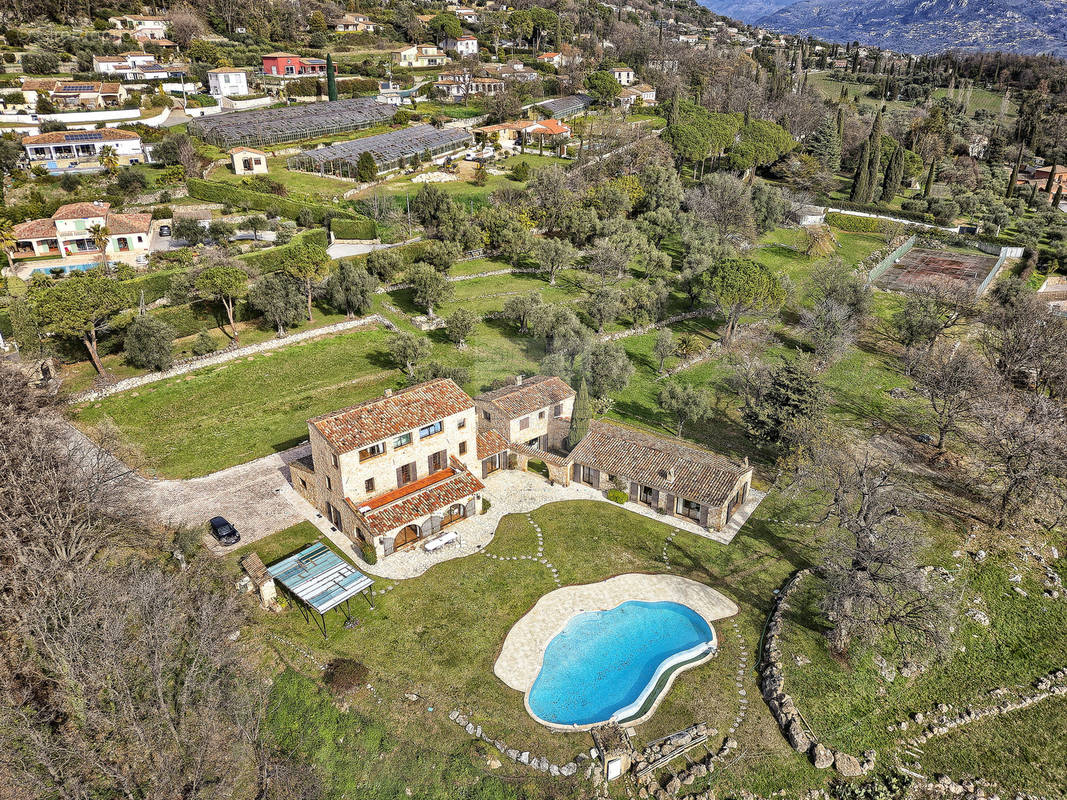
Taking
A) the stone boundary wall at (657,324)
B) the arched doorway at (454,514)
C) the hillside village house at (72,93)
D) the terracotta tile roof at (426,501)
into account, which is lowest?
the stone boundary wall at (657,324)

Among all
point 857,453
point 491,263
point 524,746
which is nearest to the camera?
point 524,746

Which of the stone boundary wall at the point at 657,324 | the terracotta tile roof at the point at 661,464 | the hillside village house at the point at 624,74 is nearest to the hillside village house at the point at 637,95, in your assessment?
the hillside village house at the point at 624,74

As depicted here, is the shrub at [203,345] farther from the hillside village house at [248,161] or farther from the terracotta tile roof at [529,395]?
the hillside village house at [248,161]

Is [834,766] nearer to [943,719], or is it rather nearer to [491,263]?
[943,719]

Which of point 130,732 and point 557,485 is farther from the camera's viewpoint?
point 557,485

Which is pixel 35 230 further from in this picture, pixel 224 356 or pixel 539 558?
pixel 539 558

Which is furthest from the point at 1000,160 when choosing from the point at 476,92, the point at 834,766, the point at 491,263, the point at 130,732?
the point at 130,732

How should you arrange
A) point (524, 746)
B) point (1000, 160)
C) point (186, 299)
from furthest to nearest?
1. point (1000, 160)
2. point (186, 299)
3. point (524, 746)

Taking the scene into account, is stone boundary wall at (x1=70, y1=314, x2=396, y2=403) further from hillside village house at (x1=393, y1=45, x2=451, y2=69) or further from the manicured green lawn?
hillside village house at (x1=393, y1=45, x2=451, y2=69)

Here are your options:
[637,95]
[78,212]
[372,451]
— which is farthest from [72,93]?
[637,95]
